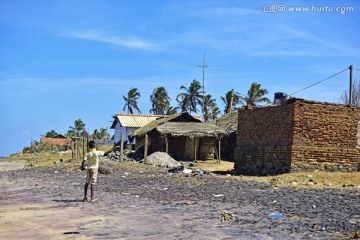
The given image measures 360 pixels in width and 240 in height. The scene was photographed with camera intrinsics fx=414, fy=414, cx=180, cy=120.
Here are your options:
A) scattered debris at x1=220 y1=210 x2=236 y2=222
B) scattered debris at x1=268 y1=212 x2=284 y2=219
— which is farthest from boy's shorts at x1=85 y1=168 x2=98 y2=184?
scattered debris at x1=268 y1=212 x2=284 y2=219

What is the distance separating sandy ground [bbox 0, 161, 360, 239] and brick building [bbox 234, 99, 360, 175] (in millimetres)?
3951

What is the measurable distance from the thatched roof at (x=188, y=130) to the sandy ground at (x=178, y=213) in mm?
17769

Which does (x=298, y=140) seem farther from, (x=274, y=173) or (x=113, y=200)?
(x=113, y=200)

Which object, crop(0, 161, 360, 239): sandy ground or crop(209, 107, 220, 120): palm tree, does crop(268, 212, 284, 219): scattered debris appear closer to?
crop(0, 161, 360, 239): sandy ground

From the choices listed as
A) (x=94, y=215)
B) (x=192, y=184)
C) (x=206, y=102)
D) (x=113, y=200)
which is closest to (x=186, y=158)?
(x=192, y=184)

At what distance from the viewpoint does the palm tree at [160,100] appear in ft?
208

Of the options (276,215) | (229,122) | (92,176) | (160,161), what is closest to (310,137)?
(276,215)

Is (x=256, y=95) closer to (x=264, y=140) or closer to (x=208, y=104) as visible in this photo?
(x=208, y=104)

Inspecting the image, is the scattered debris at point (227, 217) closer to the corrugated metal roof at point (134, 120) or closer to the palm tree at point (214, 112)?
the corrugated metal roof at point (134, 120)

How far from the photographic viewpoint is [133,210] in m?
9.43

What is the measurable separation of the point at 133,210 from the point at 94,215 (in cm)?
107

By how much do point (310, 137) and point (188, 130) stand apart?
628 inches

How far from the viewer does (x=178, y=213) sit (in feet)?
29.2

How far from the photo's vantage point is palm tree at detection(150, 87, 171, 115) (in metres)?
63.5
